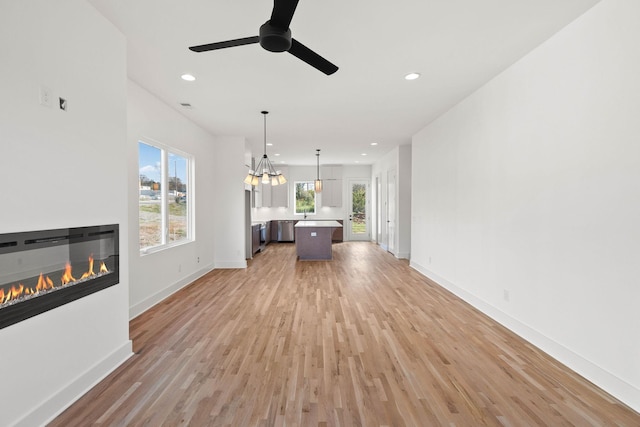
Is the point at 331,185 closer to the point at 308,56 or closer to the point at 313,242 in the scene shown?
the point at 313,242

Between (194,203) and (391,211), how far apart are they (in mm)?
5276

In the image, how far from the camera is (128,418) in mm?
1875

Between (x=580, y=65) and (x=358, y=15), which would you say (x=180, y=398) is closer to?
(x=358, y=15)

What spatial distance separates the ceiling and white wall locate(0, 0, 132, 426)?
1.54 ft

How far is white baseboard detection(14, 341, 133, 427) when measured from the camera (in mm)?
1773

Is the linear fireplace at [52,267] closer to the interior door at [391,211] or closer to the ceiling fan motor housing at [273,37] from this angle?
the ceiling fan motor housing at [273,37]

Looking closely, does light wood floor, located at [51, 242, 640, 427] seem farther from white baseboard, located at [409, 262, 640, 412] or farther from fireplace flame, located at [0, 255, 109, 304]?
fireplace flame, located at [0, 255, 109, 304]

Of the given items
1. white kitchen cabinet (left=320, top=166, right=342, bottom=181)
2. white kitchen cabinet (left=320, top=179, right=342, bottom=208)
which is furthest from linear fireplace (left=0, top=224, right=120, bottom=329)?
white kitchen cabinet (left=320, top=166, right=342, bottom=181)

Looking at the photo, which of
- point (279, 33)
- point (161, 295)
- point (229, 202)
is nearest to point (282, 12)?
point (279, 33)

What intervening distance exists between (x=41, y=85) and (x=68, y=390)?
6.49 feet

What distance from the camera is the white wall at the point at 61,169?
5.52 feet

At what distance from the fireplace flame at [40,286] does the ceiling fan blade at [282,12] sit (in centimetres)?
209

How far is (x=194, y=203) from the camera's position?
214 inches

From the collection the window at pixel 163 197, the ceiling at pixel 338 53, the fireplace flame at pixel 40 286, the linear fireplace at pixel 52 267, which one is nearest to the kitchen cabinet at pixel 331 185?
the ceiling at pixel 338 53
